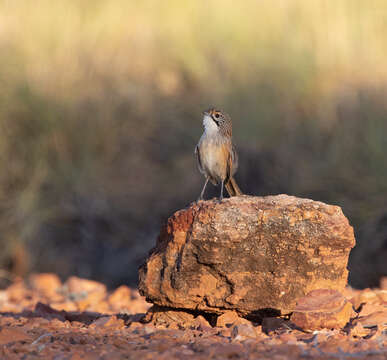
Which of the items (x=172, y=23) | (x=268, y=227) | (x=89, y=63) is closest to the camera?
(x=268, y=227)

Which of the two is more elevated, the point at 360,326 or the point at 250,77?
the point at 250,77

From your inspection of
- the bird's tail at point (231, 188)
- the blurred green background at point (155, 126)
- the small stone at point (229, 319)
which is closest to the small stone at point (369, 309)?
the small stone at point (229, 319)

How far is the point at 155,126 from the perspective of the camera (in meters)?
9.22

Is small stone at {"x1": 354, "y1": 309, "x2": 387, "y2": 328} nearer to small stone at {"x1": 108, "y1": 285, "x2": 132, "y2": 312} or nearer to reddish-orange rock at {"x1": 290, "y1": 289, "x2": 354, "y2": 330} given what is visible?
reddish-orange rock at {"x1": 290, "y1": 289, "x2": 354, "y2": 330}

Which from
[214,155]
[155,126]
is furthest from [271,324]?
[155,126]

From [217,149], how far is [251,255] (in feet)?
4.52

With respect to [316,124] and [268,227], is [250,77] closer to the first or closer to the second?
[316,124]

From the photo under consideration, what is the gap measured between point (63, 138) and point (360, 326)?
5.78m

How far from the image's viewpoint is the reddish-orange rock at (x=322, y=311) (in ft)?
13.3

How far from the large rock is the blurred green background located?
3190 millimetres

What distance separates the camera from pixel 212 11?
35.0 ft

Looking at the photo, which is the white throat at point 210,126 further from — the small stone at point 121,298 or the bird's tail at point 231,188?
the small stone at point 121,298

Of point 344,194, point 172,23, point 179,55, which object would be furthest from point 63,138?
point 344,194

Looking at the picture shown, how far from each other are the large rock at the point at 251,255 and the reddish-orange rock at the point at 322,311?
0.64 ft
